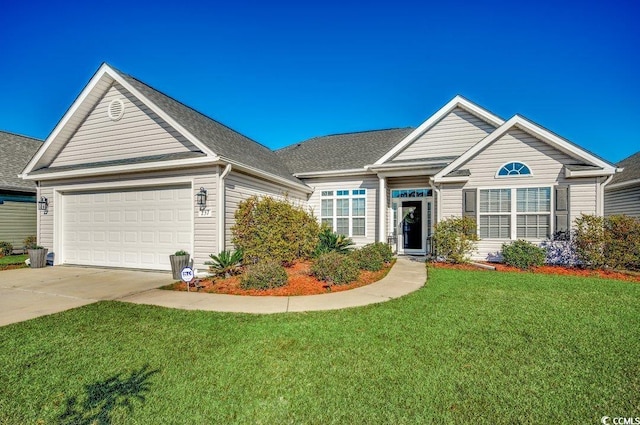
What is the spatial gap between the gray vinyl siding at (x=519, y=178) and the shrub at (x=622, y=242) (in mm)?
829

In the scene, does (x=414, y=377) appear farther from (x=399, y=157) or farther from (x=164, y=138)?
(x=399, y=157)

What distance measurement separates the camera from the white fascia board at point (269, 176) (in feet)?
28.9

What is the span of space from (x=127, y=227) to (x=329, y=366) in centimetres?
913

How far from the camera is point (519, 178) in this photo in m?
9.77

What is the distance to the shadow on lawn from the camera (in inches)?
97.5

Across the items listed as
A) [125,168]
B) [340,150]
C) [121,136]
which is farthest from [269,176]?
[340,150]

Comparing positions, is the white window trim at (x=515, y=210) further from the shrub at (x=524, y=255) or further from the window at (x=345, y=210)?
the window at (x=345, y=210)

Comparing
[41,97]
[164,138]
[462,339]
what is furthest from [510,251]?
[41,97]

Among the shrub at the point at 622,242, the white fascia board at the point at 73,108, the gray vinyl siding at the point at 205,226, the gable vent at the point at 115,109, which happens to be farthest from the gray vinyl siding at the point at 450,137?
the white fascia board at the point at 73,108

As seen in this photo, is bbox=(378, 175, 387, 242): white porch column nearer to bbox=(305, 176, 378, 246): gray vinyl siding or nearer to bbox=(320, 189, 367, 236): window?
bbox=(305, 176, 378, 246): gray vinyl siding

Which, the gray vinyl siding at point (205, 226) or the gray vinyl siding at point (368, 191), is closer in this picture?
the gray vinyl siding at point (205, 226)

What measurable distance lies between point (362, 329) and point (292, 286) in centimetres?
289

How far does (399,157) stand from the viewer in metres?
12.4

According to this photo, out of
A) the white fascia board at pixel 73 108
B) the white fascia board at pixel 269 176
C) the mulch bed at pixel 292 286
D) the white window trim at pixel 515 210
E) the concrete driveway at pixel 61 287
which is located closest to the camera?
the concrete driveway at pixel 61 287
